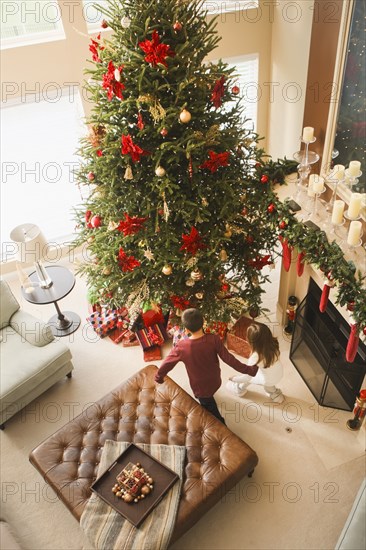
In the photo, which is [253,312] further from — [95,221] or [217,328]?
[95,221]

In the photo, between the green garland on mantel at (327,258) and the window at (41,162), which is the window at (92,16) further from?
the green garland on mantel at (327,258)

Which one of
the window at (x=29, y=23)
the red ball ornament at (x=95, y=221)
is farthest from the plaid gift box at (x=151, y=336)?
the window at (x=29, y=23)

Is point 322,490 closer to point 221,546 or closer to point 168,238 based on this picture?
point 221,546

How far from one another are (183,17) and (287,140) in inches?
95.8

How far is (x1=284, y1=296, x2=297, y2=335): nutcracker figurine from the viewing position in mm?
3770

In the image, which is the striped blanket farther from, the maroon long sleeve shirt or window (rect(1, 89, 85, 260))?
window (rect(1, 89, 85, 260))

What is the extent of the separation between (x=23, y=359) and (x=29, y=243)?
2.94ft

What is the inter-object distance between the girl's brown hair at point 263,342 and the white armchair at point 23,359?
4.98ft

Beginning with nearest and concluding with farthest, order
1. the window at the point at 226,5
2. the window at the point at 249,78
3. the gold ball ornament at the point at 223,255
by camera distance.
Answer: the gold ball ornament at the point at 223,255, the window at the point at 226,5, the window at the point at 249,78

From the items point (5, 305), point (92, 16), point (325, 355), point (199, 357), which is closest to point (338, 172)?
point (325, 355)

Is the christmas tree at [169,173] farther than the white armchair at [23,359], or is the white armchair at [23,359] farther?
the white armchair at [23,359]

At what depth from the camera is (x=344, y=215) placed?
2982mm

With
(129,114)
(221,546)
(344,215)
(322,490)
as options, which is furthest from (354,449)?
(129,114)

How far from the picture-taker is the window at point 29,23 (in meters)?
3.72
